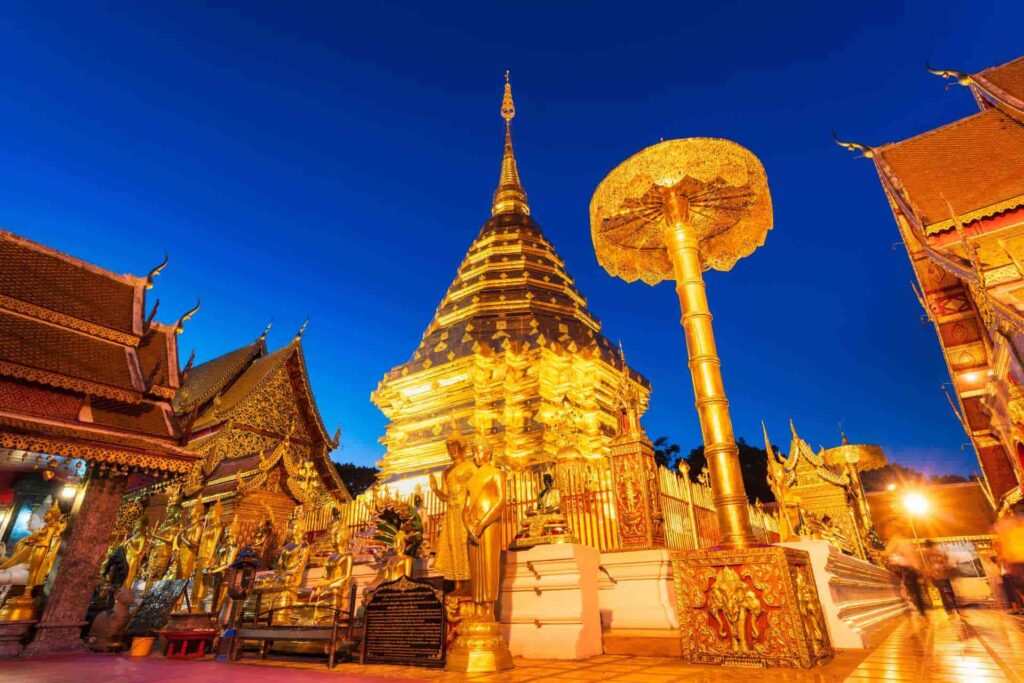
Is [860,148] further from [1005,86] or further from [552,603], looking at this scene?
[552,603]

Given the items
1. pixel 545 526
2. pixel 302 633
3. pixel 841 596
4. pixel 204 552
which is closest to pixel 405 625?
pixel 302 633

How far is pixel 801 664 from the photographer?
13.1 feet

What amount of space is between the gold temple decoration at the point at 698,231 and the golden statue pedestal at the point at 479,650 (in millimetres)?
2266

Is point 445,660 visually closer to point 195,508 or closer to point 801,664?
point 801,664

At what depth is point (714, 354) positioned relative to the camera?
5246 mm

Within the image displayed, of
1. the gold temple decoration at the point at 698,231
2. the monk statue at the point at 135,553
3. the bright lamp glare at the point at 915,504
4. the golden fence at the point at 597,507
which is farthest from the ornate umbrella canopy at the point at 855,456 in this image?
the monk statue at the point at 135,553

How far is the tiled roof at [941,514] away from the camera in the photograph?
20333mm

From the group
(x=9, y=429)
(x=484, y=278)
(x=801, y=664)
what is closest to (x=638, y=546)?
(x=801, y=664)

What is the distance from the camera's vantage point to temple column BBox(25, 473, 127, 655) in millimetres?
6959

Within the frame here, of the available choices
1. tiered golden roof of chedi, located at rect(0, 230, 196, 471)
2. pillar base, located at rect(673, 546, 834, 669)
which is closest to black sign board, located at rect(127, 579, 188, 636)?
tiered golden roof of chedi, located at rect(0, 230, 196, 471)

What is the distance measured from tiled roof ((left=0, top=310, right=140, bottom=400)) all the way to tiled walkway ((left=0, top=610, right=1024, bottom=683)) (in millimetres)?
→ 3693

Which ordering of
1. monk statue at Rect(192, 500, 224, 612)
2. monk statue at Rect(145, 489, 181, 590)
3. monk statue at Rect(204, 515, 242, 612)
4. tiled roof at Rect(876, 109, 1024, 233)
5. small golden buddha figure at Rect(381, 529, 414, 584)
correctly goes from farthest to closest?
tiled roof at Rect(876, 109, 1024, 233), monk statue at Rect(145, 489, 181, 590), monk statue at Rect(192, 500, 224, 612), monk statue at Rect(204, 515, 242, 612), small golden buddha figure at Rect(381, 529, 414, 584)

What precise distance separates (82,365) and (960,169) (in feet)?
61.4

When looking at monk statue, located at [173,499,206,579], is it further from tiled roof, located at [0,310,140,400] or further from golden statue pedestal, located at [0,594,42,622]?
tiled roof, located at [0,310,140,400]
